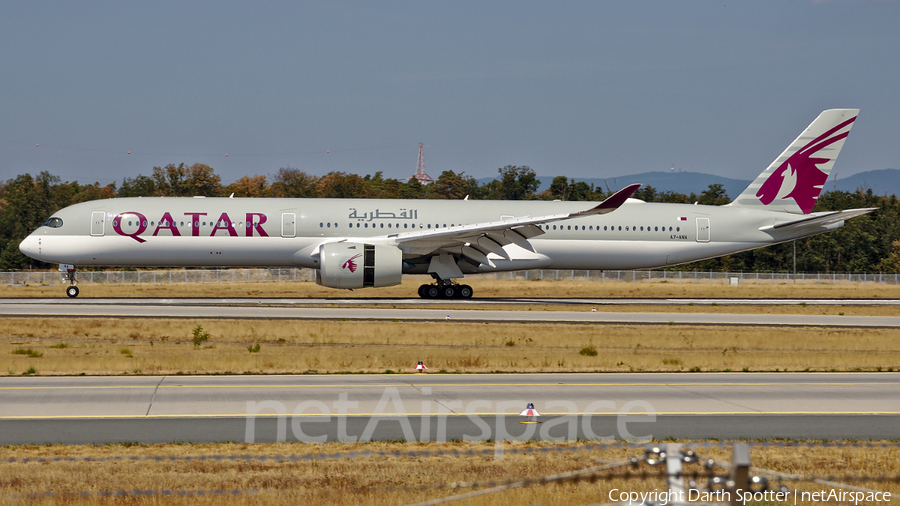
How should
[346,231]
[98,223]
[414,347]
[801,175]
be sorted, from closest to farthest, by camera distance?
1. [414,347]
2. [98,223]
3. [346,231]
4. [801,175]

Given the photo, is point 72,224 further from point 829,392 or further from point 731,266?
point 731,266

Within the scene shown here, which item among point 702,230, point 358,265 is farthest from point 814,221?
point 358,265

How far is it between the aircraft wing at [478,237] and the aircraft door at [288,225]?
4.18m

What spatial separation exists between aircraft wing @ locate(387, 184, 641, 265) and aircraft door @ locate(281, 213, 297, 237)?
165 inches

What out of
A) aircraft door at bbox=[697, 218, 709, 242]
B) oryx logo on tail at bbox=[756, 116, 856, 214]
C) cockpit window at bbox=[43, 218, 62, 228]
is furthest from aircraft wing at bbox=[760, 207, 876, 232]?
cockpit window at bbox=[43, 218, 62, 228]

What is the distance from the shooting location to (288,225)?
121 ft

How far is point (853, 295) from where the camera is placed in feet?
163

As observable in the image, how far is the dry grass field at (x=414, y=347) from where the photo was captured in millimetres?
19484

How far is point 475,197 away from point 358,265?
225ft

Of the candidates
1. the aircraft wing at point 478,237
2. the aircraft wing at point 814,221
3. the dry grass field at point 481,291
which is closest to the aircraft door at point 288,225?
the aircraft wing at point 478,237

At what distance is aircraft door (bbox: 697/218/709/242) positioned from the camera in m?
40.9

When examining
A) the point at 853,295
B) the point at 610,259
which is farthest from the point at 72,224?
the point at 853,295

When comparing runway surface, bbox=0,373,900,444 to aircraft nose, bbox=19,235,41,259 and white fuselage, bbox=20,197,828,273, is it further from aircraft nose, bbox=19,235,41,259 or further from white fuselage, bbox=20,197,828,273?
aircraft nose, bbox=19,235,41,259

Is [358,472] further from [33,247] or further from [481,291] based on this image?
[481,291]
